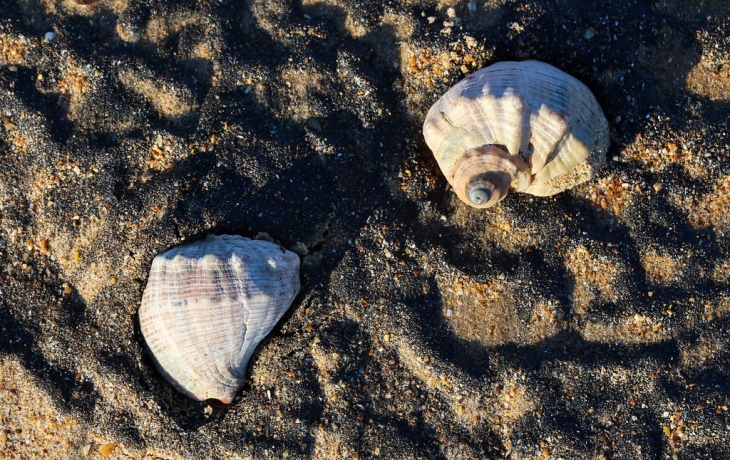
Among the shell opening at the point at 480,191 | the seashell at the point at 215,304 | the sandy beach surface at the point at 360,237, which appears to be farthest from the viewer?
the sandy beach surface at the point at 360,237

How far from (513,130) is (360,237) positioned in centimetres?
141

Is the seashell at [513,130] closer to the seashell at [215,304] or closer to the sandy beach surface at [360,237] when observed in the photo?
the sandy beach surface at [360,237]

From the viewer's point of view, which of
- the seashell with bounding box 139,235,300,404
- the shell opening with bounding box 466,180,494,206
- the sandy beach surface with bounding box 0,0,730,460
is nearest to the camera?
the shell opening with bounding box 466,180,494,206

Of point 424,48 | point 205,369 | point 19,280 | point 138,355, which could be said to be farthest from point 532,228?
point 19,280

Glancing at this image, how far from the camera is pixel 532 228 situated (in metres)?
4.31

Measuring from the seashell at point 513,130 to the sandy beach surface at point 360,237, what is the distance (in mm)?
287

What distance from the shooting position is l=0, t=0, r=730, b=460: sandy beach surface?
4.20 meters

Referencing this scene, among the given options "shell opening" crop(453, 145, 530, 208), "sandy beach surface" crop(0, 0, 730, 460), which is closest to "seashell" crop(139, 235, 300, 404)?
"sandy beach surface" crop(0, 0, 730, 460)

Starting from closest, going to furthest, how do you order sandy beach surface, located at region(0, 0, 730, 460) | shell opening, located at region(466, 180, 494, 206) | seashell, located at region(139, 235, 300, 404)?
shell opening, located at region(466, 180, 494, 206) < seashell, located at region(139, 235, 300, 404) < sandy beach surface, located at region(0, 0, 730, 460)

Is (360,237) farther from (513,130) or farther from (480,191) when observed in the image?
(513,130)

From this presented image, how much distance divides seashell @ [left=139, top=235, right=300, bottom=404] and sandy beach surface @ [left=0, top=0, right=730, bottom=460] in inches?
6.3

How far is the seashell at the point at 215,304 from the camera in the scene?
13.0 feet

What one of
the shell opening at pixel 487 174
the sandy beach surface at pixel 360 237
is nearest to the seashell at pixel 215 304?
the sandy beach surface at pixel 360 237

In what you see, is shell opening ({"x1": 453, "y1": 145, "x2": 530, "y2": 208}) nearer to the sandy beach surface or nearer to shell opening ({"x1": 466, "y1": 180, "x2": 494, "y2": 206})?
shell opening ({"x1": 466, "y1": 180, "x2": 494, "y2": 206})
